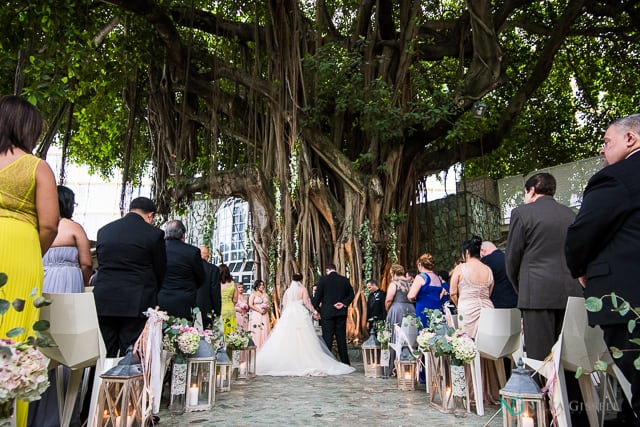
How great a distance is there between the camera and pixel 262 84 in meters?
8.13

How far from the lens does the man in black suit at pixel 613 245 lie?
5.24 feet

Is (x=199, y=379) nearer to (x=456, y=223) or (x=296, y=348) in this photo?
(x=296, y=348)

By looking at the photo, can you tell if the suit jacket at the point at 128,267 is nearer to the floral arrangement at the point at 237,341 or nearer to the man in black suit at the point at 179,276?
the man in black suit at the point at 179,276

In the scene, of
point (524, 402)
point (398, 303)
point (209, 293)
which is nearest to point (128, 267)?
point (209, 293)

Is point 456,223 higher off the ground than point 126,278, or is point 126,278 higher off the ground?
point 456,223

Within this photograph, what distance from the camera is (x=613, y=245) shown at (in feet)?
5.48

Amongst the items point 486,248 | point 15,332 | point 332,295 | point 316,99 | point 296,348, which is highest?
point 316,99

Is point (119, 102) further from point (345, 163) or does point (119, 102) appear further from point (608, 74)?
point (608, 74)

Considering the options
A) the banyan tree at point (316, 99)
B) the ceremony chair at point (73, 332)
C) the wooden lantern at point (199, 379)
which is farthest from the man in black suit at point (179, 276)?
the banyan tree at point (316, 99)

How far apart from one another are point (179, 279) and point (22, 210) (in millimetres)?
2172

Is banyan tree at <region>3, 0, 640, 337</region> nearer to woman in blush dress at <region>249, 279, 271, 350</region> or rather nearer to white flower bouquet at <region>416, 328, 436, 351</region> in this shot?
woman in blush dress at <region>249, 279, 271, 350</region>

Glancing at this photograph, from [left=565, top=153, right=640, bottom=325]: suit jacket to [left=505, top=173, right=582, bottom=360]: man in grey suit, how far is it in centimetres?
75

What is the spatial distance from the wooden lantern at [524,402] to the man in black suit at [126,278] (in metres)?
2.01

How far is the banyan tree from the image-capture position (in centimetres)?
744
